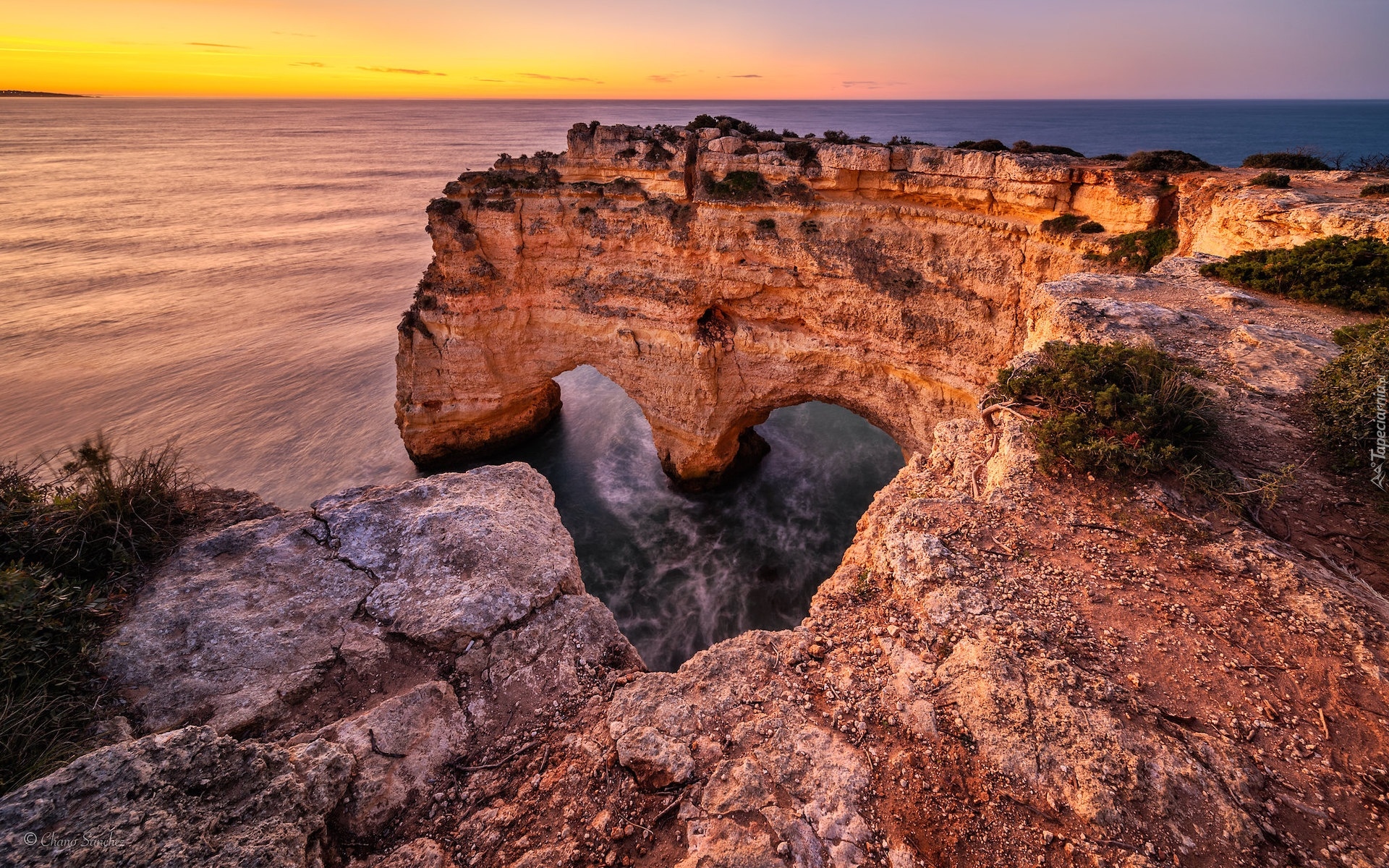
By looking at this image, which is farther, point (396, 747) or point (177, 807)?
point (396, 747)

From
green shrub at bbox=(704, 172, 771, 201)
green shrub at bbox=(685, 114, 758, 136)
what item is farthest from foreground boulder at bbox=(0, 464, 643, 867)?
green shrub at bbox=(685, 114, 758, 136)

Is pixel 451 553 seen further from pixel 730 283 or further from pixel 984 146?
pixel 984 146

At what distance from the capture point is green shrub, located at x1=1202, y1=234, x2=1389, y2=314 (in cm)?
717

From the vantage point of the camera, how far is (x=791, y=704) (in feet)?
12.3

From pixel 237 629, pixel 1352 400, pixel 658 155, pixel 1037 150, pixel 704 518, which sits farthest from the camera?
pixel 704 518

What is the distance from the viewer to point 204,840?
253 centimetres

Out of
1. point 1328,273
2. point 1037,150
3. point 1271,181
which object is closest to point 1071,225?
point 1271,181

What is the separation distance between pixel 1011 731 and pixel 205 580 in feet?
19.6

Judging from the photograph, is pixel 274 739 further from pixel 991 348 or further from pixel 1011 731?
pixel 991 348

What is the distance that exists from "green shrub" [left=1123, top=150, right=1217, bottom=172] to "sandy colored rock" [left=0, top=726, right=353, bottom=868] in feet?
53.8

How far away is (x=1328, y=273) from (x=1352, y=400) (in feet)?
13.5

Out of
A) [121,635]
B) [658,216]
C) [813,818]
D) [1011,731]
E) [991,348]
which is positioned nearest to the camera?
[813,818]

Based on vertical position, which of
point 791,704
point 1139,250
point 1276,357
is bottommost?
point 791,704

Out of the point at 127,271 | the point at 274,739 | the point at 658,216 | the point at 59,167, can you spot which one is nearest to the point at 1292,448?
the point at 274,739
